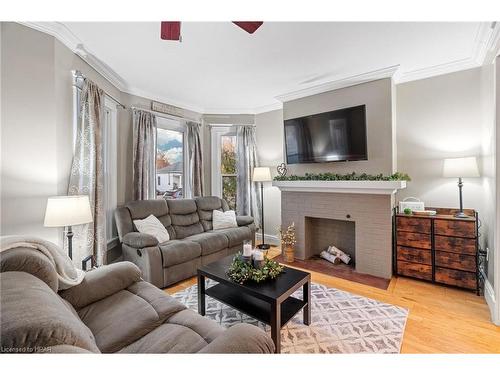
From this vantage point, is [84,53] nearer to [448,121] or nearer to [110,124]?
[110,124]

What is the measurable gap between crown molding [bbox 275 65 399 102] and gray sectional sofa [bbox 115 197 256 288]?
85.2 inches

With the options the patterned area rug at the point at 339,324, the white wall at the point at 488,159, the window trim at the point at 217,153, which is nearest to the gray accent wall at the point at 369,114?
the white wall at the point at 488,159

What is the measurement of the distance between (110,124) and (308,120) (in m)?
2.85

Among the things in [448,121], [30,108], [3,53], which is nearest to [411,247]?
[448,121]

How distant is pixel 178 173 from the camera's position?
4.23 metres

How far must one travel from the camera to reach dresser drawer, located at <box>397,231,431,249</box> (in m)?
2.67

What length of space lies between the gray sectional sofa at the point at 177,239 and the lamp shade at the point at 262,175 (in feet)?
2.46

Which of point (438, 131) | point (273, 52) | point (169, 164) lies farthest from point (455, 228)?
point (169, 164)

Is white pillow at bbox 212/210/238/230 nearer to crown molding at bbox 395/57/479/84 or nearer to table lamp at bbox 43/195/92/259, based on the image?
table lamp at bbox 43/195/92/259

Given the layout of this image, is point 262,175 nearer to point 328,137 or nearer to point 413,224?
point 328,137

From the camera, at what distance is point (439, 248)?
102 inches

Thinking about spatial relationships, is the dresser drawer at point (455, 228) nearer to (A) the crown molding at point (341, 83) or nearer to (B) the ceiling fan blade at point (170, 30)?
(A) the crown molding at point (341, 83)

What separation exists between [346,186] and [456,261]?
1.41 meters

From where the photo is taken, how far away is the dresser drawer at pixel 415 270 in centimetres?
267
